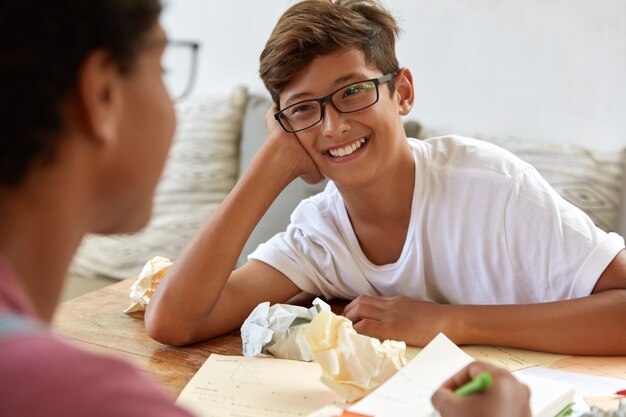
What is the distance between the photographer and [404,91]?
1.80 meters

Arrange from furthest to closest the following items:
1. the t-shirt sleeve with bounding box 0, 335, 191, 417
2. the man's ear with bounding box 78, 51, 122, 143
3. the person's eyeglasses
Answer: the person's eyeglasses, the man's ear with bounding box 78, 51, 122, 143, the t-shirt sleeve with bounding box 0, 335, 191, 417

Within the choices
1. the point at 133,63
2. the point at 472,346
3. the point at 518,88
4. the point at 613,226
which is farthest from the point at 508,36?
the point at 133,63

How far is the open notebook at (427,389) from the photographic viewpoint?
115 cm

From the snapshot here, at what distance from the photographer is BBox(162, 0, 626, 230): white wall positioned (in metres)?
2.55

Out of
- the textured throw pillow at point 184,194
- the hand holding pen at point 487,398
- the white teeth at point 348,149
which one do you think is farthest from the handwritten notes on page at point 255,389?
the textured throw pillow at point 184,194

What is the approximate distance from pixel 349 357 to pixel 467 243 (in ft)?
1.66

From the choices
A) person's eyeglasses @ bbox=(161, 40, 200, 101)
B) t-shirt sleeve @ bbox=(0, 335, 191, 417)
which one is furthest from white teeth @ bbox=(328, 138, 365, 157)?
t-shirt sleeve @ bbox=(0, 335, 191, 417)

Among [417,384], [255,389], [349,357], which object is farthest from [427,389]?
[255,389]

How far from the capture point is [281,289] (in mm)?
1721

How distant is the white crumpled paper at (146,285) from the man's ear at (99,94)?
3.36 ft

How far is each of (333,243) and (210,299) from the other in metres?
0.31

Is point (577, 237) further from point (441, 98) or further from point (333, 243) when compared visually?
point (441, 98)

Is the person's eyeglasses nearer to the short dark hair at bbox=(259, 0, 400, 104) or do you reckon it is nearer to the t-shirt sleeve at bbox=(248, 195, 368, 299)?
the short dark hair at bbox=(259, 0, 400, 104)

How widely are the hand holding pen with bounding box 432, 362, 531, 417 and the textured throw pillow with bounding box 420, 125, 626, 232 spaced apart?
5.19 ft
